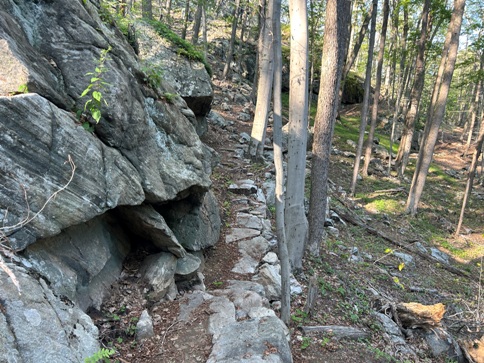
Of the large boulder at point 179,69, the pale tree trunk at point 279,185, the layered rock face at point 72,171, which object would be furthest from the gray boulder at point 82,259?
the large boulder at point 179,69

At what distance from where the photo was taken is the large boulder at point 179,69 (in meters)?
10.4

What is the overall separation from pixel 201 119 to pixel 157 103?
6.04m

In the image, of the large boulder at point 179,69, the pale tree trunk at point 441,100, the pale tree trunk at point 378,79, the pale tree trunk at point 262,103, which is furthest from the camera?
the pale tree trunk at point 378,79

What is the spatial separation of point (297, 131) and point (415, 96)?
1447 centimetres

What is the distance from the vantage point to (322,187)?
7480mm

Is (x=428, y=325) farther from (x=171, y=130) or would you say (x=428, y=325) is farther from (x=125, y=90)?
(x=125, y=90)

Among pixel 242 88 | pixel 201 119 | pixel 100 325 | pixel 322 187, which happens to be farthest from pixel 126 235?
pixel 242 88

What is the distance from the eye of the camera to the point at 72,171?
11.4ft

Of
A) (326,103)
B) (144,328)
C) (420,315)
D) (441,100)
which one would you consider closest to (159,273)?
(144,328)

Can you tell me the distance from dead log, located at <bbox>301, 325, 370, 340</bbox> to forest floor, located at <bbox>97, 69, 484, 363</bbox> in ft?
0.29

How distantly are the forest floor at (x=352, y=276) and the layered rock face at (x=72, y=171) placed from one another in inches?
23.6

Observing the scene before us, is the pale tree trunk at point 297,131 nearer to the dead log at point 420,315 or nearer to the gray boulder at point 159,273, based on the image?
the dead log at point 420,315

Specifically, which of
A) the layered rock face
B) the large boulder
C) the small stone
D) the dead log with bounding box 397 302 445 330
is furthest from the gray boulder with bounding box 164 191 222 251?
the large boulder

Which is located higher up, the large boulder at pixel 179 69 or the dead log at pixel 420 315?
the large boulder at pixel 179 69
